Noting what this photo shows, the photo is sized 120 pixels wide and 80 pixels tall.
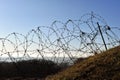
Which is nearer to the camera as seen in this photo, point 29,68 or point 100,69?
point 100,69

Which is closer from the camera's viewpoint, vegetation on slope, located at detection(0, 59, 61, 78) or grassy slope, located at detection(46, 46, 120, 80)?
grassy slope, located at detection(46, 46, 120, 80)

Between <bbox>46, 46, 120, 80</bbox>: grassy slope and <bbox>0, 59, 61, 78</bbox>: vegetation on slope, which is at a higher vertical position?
<bbox>46, 46, 120, 80</bbox>: grassy slope

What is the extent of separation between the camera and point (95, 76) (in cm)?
755

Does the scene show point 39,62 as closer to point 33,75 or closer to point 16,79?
point 33,75

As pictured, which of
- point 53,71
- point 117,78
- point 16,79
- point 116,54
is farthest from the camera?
point 53,71

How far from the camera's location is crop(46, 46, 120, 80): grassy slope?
7473 millimetres

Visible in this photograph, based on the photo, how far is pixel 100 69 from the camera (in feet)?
25.6

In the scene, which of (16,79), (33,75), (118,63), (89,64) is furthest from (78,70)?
(33,75)

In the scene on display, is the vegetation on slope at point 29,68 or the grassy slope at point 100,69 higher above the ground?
the grassy slope at point 100,69

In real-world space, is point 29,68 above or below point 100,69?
below

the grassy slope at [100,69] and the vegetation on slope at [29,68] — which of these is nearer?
the grassy slope at [100,69]

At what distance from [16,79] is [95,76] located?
11.6ft

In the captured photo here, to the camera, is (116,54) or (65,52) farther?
(65,52)

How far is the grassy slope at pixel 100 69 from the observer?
7.47 meters
